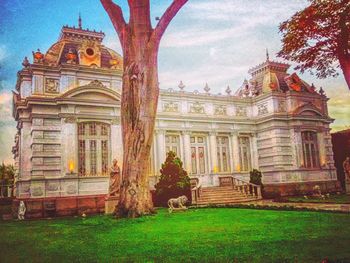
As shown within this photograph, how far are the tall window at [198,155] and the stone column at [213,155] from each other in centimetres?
52

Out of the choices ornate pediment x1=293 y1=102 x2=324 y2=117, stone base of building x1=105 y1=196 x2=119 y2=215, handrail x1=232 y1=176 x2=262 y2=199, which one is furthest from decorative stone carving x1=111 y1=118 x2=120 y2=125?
ornate pediment x1=293 y1=102 x2=324 y2=117

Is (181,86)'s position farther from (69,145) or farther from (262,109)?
(69,145)

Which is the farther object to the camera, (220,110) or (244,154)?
(244,154)

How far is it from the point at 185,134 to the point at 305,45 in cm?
1256

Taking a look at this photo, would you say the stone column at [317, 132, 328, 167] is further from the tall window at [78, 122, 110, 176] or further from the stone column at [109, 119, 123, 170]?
the tall window at [78, 122, 110, 176]

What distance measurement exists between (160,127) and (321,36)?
1309 cm

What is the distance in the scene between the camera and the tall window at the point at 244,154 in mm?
25000

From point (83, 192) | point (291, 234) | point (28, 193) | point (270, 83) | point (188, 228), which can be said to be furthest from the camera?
point (270, 83)

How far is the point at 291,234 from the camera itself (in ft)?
22.9

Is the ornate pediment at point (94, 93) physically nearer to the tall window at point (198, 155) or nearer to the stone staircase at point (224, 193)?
the tall window at point (198, 155)

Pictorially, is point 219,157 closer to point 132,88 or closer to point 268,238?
point 132,88

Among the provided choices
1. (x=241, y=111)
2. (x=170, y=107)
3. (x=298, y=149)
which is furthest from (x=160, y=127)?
(x=298, y=149)

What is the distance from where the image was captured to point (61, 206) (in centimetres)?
1602

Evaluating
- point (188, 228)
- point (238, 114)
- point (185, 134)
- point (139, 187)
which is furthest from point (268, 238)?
point (238, 114)
